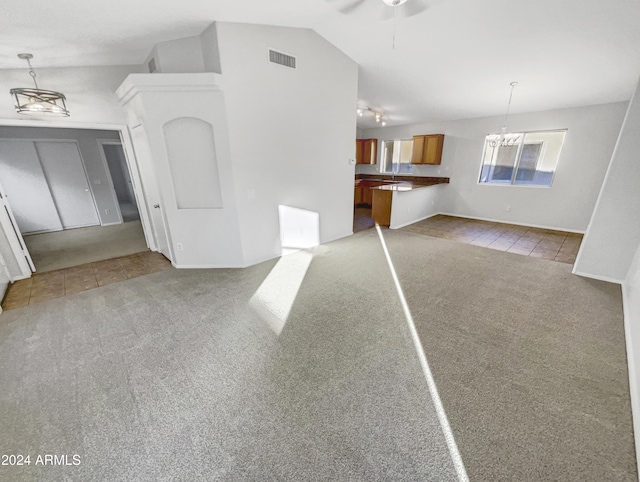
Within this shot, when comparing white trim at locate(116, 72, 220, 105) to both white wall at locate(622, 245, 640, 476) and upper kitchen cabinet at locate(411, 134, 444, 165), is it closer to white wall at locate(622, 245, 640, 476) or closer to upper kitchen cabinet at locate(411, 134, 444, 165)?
white wall at locate(622, 245, 640, 476)

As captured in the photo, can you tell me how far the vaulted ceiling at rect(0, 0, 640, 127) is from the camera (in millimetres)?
2555

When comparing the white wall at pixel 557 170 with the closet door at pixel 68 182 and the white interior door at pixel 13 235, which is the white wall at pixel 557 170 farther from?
the closet door at pixel 68 182

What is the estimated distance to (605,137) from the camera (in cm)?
483

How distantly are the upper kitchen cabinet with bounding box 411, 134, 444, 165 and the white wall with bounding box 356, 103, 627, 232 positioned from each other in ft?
0.84

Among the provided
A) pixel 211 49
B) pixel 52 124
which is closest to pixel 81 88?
pixel 52 124

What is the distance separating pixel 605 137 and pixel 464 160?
2.50 metres

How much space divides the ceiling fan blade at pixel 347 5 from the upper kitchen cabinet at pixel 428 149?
4.67 metres

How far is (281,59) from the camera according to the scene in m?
3.47

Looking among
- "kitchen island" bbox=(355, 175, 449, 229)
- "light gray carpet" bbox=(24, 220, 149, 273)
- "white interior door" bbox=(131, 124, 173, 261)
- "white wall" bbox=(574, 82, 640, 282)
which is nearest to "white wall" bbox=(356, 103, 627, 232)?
"kitchen island" bbox=(355, 175, 449, 229)

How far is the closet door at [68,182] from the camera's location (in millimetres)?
5629

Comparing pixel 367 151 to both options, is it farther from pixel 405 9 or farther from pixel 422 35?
pixel 405 9

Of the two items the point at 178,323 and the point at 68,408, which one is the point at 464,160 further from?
the point at 68,408

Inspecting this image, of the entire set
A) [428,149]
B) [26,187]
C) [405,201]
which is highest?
[428,149]

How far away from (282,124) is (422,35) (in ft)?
7.38
